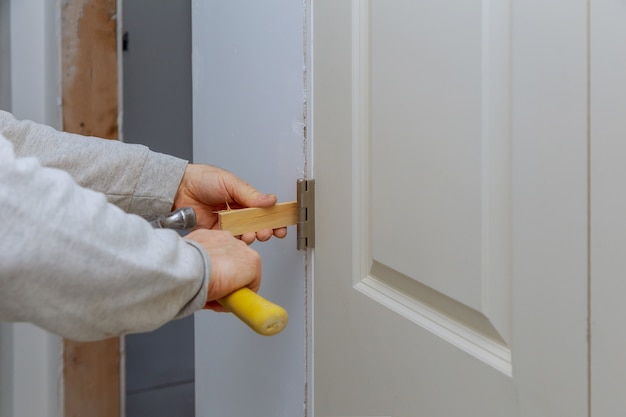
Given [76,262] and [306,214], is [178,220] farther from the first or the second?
[76,262]

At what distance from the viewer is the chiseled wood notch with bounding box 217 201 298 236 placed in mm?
717

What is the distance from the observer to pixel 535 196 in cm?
41

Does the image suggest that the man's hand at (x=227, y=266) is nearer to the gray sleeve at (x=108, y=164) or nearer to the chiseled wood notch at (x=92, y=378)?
the gray sleeve at (x=108, y=164)

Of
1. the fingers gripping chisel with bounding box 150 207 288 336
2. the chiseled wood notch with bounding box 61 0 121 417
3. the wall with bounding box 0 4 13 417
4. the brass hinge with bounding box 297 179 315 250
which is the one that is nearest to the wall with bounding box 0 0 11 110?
the wall with bounding box 0 4 13 417

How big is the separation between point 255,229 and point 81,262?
1.11 ft

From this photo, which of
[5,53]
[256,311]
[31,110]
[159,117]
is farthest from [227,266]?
[159,117]

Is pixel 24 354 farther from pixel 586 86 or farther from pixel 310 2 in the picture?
pixel 586 86

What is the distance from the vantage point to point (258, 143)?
868mm

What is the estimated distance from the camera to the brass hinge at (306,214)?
77cm

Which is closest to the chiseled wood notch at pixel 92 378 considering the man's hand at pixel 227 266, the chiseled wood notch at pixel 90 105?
the chiseled wood notch at pixel 90 105

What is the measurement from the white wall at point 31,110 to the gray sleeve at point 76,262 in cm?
84

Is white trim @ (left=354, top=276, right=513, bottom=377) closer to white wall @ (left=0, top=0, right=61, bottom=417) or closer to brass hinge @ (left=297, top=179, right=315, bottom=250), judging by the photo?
brass hinge @ (left=297, top=179, right=315, bottom=250)

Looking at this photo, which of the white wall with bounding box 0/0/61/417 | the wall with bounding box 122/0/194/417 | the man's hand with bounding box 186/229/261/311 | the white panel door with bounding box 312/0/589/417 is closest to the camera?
the white panel door with bounding box 312/0/589/417

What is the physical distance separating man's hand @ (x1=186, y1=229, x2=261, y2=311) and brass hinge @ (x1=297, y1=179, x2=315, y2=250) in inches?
7.8
